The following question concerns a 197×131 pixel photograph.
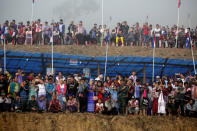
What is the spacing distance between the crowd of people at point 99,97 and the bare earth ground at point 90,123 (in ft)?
6.90

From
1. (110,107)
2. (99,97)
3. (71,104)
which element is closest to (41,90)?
(71,104)

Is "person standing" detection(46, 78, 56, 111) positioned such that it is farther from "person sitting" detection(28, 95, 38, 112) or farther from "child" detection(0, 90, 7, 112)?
"child" detection(0, 90, 7, 112)

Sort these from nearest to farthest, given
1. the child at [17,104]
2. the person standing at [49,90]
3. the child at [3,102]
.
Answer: the child at [3,102] → the child at [17,104] → the person standing at [49,90]

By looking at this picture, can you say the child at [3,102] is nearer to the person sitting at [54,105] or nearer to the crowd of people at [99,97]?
the crowd of people at [99,97]

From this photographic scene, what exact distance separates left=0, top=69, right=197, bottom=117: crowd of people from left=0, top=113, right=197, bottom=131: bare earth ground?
2102 mm

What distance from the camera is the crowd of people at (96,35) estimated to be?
81.3 feet

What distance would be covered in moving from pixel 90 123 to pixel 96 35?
47.2ft

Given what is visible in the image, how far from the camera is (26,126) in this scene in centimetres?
1220

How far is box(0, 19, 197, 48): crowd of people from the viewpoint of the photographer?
976 inches

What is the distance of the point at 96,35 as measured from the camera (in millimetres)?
25719

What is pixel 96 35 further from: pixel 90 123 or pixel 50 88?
pixel 90 123

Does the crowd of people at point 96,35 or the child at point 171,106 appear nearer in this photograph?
the child at point 171,106

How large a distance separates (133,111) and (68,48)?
11.9m

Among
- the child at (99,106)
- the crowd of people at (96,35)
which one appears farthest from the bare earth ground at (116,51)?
the child at (99,106)
